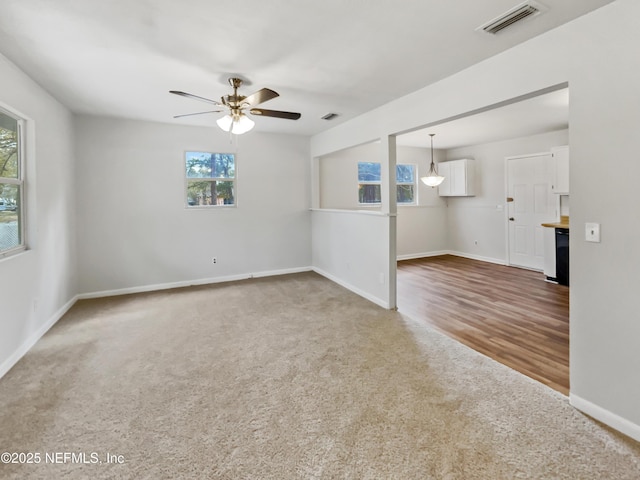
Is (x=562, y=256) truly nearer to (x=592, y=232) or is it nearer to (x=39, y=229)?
(x=592, y=232)

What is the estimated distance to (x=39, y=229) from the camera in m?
3.31

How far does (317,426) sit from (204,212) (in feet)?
13.4

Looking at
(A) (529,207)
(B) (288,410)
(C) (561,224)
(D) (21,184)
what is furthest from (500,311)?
(D) (21,184)

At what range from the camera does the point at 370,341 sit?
10.2 ft

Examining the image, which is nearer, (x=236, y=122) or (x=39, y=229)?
(x=236, y=122)

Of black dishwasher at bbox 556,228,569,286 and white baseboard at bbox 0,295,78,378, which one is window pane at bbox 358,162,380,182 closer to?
black dishwasher at bbox 556,228,569,286

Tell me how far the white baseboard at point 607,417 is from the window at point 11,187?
14.7 feet

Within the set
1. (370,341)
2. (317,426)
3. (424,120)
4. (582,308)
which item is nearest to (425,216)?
(424,120)

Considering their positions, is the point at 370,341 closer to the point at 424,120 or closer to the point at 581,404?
the point at 581,404

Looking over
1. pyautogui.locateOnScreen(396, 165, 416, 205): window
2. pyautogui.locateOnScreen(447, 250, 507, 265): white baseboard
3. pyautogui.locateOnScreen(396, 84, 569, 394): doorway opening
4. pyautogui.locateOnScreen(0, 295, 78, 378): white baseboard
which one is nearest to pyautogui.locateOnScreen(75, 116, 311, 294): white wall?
pyautogui.locateOnScreen(0, 295, 78, 378): white baseboard

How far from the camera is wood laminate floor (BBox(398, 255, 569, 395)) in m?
2.76

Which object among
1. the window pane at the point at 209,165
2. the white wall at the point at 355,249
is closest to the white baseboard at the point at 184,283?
the white wall at the point at 355,249

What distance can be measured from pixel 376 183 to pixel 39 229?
5.66 meters

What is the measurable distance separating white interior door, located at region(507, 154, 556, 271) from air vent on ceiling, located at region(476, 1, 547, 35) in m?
4.56
